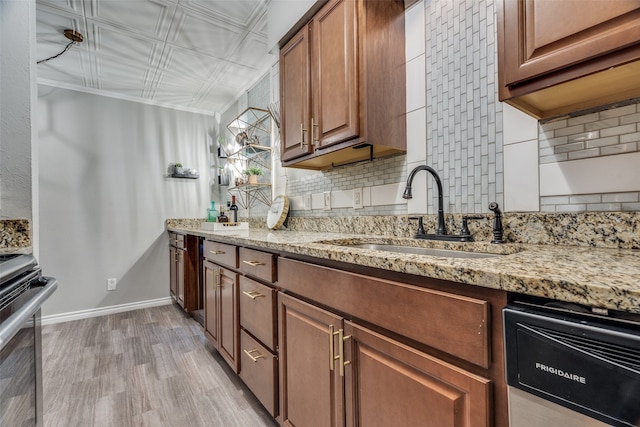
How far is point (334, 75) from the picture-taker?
1.46 meters

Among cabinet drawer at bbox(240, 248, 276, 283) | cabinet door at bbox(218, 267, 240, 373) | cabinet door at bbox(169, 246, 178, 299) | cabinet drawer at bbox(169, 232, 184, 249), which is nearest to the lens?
cabinet drawer at bbox(240, 248, 276, 283)

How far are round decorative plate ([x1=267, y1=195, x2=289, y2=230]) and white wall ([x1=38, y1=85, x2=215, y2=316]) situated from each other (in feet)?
5.79

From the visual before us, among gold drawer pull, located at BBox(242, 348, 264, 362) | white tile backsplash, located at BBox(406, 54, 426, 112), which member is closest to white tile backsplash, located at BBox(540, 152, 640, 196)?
white tile backsplash, located at BBox(406, 54, 426, 112)

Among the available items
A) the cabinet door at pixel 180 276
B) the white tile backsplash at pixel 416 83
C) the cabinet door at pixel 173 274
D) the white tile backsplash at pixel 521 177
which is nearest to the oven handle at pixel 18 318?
the white tile backsplash at pixel 521 177

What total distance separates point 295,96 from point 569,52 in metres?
1.34

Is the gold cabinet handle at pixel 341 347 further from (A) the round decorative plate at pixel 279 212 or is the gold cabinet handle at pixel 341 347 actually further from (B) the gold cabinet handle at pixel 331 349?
(A) the round decorative plate at pixel 279 212

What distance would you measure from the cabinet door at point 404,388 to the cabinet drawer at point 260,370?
53 cm

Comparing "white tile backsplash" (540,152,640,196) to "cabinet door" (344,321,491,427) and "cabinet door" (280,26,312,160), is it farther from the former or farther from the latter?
"cabinet door" (280,26,312,160)

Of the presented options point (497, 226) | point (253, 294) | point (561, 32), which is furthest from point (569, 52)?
point (253, 294)

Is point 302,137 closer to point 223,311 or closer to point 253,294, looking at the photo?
point 253,294

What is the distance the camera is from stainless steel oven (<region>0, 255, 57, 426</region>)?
2.26ft

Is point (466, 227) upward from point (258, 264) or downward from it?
upward

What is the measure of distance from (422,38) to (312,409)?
64.3 inches

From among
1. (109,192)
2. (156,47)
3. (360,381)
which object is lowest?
(360,381)
